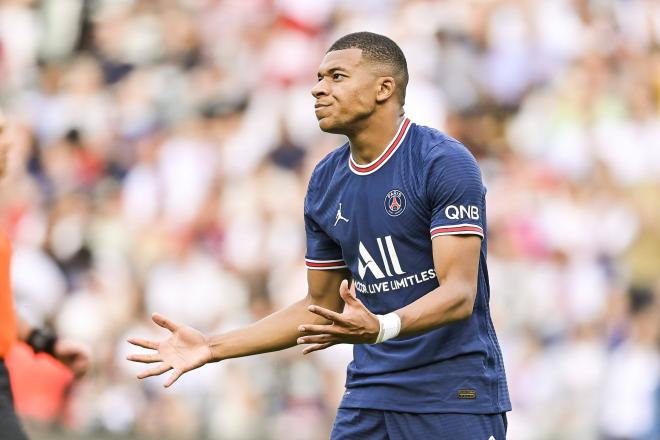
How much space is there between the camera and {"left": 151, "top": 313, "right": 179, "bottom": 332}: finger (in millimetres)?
5105

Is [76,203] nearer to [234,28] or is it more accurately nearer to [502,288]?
[234,28]

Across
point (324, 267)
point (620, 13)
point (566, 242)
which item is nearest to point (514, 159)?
point (566, 242)

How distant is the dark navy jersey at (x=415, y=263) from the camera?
5.22 m

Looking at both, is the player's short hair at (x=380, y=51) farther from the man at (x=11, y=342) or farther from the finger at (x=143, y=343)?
the man at (x=11, y=342)

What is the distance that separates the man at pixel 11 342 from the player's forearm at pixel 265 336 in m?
1.10

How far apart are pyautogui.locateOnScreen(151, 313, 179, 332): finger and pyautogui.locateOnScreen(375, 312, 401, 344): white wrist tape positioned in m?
0.90

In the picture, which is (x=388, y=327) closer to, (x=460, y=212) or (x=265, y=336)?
(x=460, y=212)

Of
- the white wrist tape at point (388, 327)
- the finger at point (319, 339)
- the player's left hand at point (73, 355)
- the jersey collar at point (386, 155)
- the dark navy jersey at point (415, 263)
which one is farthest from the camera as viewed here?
the player's left hand at point (73, 355)

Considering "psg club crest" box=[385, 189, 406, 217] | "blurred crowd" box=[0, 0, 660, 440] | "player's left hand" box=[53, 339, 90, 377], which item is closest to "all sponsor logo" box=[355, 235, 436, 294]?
"psg club crest" box=[385, 189, 406, 217]

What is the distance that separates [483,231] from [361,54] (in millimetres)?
947

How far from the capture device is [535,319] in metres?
10.4

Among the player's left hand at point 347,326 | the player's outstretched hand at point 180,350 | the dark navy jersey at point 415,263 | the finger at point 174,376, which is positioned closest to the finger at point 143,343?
the player's outstretched hand at point 180,350

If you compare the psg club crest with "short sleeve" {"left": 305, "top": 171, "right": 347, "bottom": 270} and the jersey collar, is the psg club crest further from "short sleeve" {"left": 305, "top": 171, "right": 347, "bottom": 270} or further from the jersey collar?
"short sleeve" {"left": 305, "top": 171, "right": 347, "bottom": 270}

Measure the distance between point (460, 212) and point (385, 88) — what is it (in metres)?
0.74
